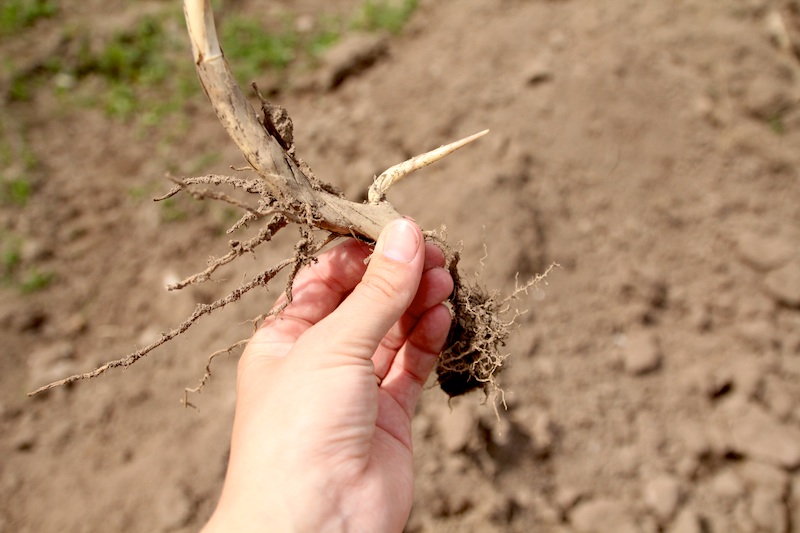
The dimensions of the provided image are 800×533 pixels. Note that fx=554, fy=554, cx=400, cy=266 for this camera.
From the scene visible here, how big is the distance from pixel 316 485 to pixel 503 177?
156cm

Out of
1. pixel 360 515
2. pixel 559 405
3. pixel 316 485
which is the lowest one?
pixel 559 405

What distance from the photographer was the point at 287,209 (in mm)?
1353

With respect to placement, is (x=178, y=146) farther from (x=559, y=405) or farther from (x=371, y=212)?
(x=559, y=405)

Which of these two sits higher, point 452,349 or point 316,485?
point 316,485

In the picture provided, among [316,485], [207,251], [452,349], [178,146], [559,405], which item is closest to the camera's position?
[316,485]

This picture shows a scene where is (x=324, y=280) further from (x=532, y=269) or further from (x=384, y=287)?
(x=532, y=269)

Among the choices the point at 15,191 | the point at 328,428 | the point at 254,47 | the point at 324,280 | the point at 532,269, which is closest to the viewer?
the point at 328,428

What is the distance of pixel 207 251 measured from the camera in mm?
2658

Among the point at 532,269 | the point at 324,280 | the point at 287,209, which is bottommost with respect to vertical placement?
the point at 532,269

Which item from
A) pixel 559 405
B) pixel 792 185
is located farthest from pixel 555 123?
pixel 559 405

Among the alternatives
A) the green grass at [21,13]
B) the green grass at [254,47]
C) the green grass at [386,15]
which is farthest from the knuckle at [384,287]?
the green grass at [21,13]

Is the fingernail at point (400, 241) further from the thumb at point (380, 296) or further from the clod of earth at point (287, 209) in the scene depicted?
the clod of earth at point (287, 209)

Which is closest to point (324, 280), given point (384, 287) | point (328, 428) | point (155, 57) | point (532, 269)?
point (384, 287)

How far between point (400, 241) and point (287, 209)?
296mm
